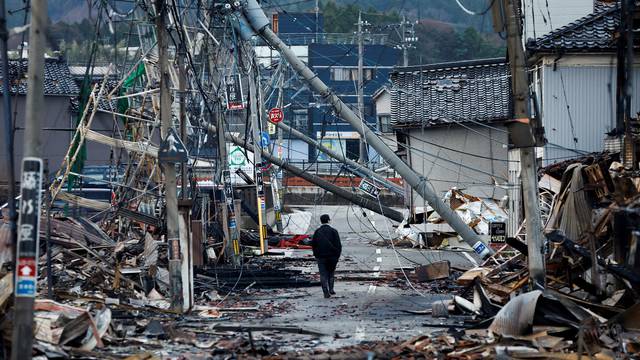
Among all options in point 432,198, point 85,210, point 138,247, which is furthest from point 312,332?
point 85,210

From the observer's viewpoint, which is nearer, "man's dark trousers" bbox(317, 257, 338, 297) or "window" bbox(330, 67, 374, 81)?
"man's dark trousers" bbox(317, 257, 338, 297)

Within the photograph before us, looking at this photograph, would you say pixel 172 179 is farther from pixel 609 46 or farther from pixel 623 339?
pixel 609 46

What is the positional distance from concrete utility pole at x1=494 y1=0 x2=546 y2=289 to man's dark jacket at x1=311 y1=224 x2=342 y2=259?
5963 mm

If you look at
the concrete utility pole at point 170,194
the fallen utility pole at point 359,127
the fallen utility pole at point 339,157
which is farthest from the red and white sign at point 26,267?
the fallen utility pole at point 339,157

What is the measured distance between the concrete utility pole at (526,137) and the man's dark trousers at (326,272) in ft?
19.8

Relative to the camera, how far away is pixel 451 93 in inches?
1821

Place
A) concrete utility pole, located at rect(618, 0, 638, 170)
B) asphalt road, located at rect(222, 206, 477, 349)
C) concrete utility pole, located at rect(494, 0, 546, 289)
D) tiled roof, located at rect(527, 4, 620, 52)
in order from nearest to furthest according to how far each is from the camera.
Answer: asphalt road, located at rect(222, 206, 477, 349)
concrete utility pole, located at rect(494, 0, 546, 289)
concrete utility pole, located at rect(618, 0, 638, 170)
tiled roof, located at rect(527, 4, 620, 52)

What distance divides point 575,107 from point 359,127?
35.4ft

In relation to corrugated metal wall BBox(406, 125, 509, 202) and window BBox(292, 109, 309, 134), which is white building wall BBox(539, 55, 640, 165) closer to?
corrugated metal wall BBox(406, 125, 509, 202)

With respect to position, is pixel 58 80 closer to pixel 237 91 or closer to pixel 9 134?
pixel 237 91

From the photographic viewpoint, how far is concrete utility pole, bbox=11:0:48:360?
449 inches

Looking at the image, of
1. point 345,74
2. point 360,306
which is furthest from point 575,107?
point 345,74

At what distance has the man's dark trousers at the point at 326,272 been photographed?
23.0 meters

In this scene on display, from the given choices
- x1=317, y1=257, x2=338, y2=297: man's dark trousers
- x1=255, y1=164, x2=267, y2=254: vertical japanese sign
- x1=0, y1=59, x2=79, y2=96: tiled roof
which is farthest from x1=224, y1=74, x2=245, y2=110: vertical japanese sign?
x1=0, y1=59, x2=79, y2=96: tiled roof
